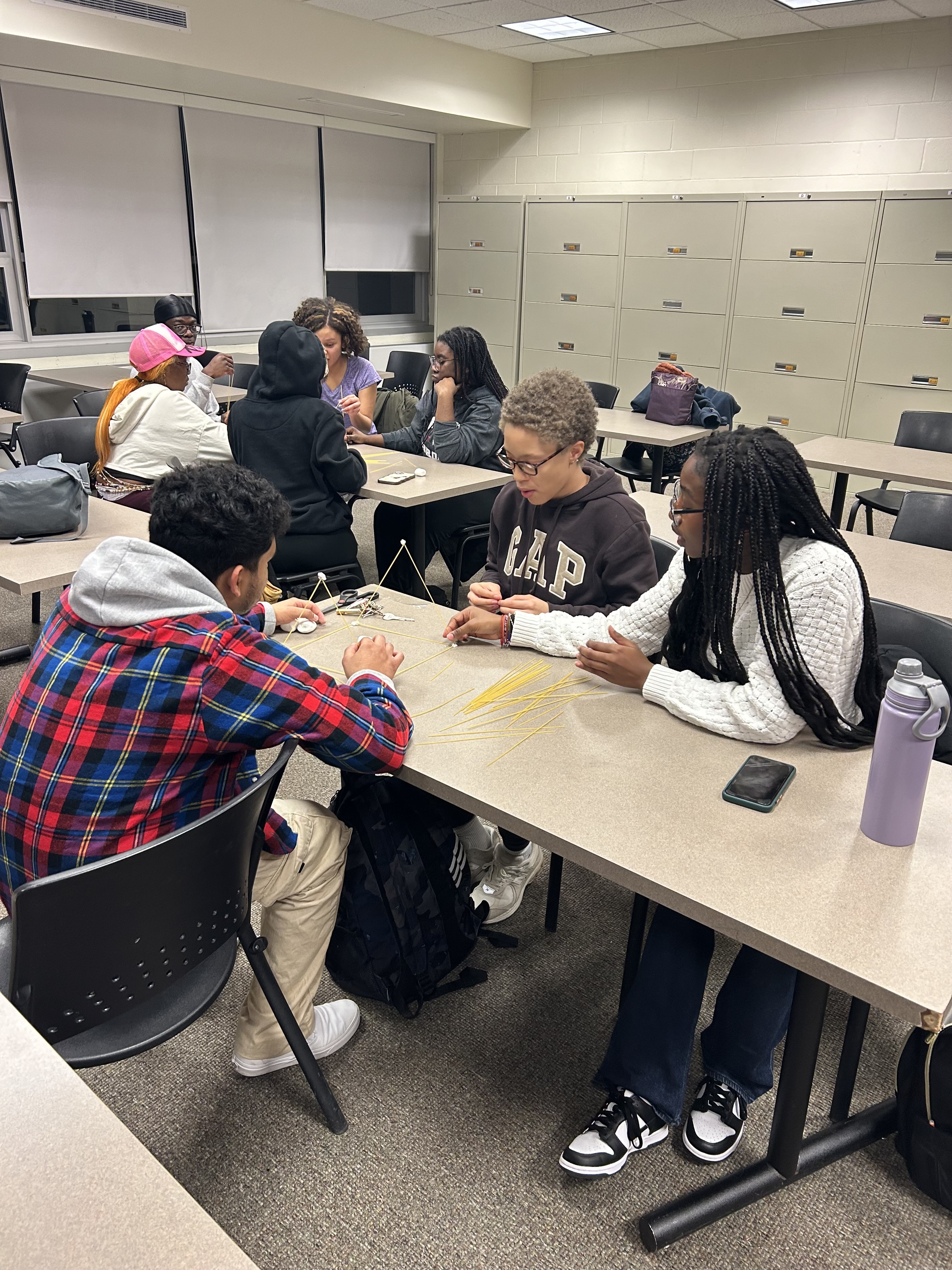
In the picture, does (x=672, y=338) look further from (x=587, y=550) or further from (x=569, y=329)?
(x=587, y=550)

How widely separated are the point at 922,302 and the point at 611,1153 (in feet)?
18.5

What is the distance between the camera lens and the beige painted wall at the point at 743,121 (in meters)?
5.59

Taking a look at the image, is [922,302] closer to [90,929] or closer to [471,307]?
[471,307]

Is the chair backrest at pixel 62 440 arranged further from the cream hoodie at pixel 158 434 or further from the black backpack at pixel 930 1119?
the black backpack at pixel 930 1119

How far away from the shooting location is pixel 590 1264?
139 centimetres

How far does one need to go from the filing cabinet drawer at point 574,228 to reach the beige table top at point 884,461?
10.1 ft

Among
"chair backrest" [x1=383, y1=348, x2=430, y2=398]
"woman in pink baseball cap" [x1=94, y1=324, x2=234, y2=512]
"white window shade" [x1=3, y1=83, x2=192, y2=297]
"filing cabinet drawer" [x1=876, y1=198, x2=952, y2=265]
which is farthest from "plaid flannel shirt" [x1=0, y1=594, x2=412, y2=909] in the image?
"filing cabinet drawer" [x1=876, y1=198, x2=952, y2=265]

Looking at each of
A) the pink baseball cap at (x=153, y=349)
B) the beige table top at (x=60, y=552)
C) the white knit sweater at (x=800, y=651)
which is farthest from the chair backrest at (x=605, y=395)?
the white knit sweater at (x=800, y=651)

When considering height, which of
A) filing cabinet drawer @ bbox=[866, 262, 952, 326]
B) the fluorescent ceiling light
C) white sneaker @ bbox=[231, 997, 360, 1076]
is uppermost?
the fluorescent ceiling light

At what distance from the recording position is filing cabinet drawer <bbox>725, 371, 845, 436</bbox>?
6.11 meters

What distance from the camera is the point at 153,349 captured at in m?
3.41

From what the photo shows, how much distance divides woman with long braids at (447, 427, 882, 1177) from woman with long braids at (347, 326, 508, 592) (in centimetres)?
220

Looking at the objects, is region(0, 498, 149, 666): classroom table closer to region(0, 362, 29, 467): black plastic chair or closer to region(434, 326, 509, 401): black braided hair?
region(434, 326, 509, 401): black braided hair

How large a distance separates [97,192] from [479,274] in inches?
120
